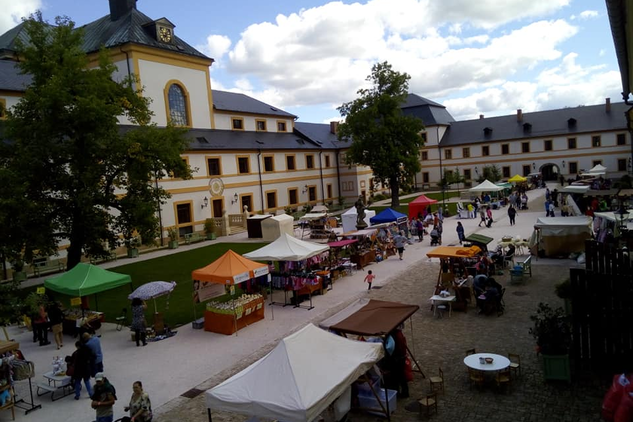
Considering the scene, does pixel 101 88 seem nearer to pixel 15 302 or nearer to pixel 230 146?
pixel 15 302

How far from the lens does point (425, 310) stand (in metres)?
14.4

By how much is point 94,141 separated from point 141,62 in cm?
1661

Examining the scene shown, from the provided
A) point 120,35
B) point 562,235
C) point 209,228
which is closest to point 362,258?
point 562,235

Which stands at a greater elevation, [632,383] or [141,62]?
[141,62]

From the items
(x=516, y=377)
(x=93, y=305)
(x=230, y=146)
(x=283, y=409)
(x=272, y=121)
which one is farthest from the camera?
(x=272, y=121)

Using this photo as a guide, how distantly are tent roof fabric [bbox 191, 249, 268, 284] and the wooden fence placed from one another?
29.5 ft

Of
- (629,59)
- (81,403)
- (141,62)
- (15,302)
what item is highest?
(141,62)

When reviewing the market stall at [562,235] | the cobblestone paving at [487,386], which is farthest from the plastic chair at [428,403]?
the market stall at [562,235]

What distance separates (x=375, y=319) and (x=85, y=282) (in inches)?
394

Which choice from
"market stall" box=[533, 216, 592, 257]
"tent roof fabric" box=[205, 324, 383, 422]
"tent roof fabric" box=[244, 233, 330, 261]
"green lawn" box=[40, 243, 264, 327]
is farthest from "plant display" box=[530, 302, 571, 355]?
"market stall" box=[533, 216, 592, 257]

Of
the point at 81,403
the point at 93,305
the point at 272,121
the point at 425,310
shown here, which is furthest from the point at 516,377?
the point at 272,121

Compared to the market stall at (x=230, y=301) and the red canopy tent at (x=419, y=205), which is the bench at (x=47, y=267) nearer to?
the market stall at (x=230, y=301)

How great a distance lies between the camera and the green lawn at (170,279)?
1639 cm

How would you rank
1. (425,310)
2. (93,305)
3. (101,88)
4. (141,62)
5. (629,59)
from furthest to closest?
(141,62) < (101,88) < (93,305) < (425,310) < (629,59)
